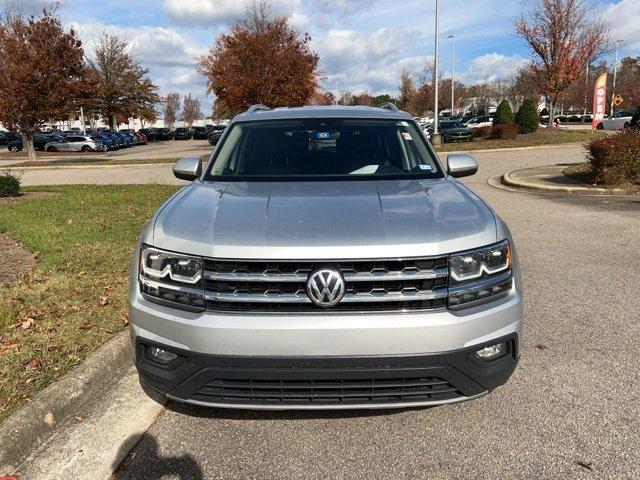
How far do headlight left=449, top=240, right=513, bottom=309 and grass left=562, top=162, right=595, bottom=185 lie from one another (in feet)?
34.5

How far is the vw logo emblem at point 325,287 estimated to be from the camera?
2.41 m

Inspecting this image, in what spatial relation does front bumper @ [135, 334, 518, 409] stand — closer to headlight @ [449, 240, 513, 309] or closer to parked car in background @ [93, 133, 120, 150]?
headlight @ [449, 240, 513, 309]

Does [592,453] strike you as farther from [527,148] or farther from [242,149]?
[527,148]

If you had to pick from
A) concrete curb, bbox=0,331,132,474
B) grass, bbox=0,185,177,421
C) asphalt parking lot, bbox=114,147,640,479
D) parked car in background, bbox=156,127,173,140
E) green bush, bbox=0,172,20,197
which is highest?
parked car in background, bbox=156,127,173,140

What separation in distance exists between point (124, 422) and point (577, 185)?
1131 centimetres

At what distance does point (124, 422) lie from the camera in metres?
3.06

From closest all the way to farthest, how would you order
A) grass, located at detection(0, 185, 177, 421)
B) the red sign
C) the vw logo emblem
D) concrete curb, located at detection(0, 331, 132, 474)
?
the vw logo emblem < concrete curb, located at detection(0, 331, 132, 474) < grass, located at detection(0, 185, 177, 421) < the red sign

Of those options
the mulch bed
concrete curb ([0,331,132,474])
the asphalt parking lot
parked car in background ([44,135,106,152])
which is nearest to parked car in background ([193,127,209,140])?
parked car in background ([44,135,106,152])

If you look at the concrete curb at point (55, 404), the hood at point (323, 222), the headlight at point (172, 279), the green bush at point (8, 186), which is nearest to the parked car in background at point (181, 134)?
the green bush at point (8, 186)

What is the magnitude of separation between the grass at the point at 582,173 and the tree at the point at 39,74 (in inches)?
868

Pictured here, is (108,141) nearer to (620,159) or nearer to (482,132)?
(482,132)

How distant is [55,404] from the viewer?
3.06m

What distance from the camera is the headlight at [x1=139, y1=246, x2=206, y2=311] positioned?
2.54 meters

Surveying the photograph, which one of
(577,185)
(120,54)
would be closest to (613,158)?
(577,185)
